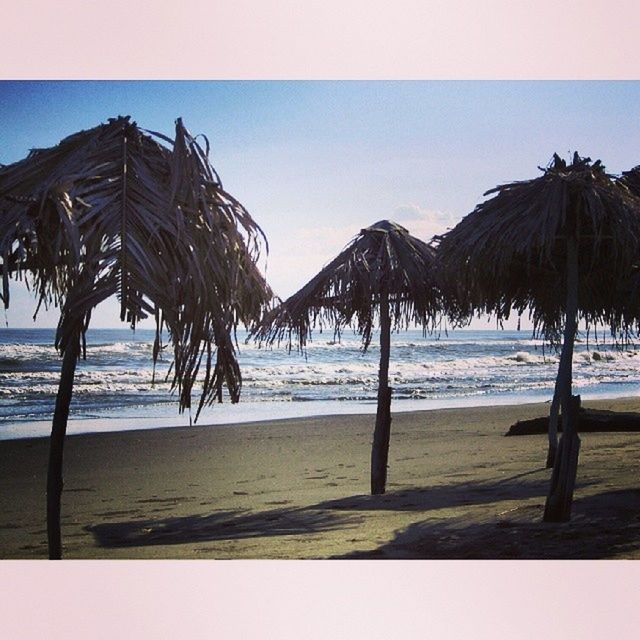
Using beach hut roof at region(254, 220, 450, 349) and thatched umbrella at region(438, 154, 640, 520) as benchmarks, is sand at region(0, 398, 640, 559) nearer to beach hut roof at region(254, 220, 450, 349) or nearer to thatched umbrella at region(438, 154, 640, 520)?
thatched umbrella at region(438, 154, 640, 520)

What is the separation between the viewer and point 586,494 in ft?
16.6

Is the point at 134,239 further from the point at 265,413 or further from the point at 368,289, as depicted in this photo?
the point at 368,289

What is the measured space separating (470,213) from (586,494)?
1.72m

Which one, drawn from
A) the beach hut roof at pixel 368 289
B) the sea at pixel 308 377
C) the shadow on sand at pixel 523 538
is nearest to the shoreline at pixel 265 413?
the sea at pixel 308 377

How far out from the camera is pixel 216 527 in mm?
4836

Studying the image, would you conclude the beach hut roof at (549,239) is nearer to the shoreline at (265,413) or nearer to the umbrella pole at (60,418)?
the shoreline at (265,413)

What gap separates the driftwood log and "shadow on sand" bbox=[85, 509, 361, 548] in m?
1.37

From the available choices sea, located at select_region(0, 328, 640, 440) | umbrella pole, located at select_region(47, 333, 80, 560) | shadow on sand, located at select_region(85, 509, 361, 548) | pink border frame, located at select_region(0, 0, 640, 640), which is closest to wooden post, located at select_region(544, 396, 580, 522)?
pink border frame, located at select_region(0, 0, 640, 640)

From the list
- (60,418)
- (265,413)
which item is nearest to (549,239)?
(265,413)

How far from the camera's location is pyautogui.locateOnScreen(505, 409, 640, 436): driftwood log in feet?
18.2

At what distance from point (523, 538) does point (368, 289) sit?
6.01ft

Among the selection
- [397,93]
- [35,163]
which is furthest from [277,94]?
[35,163]
